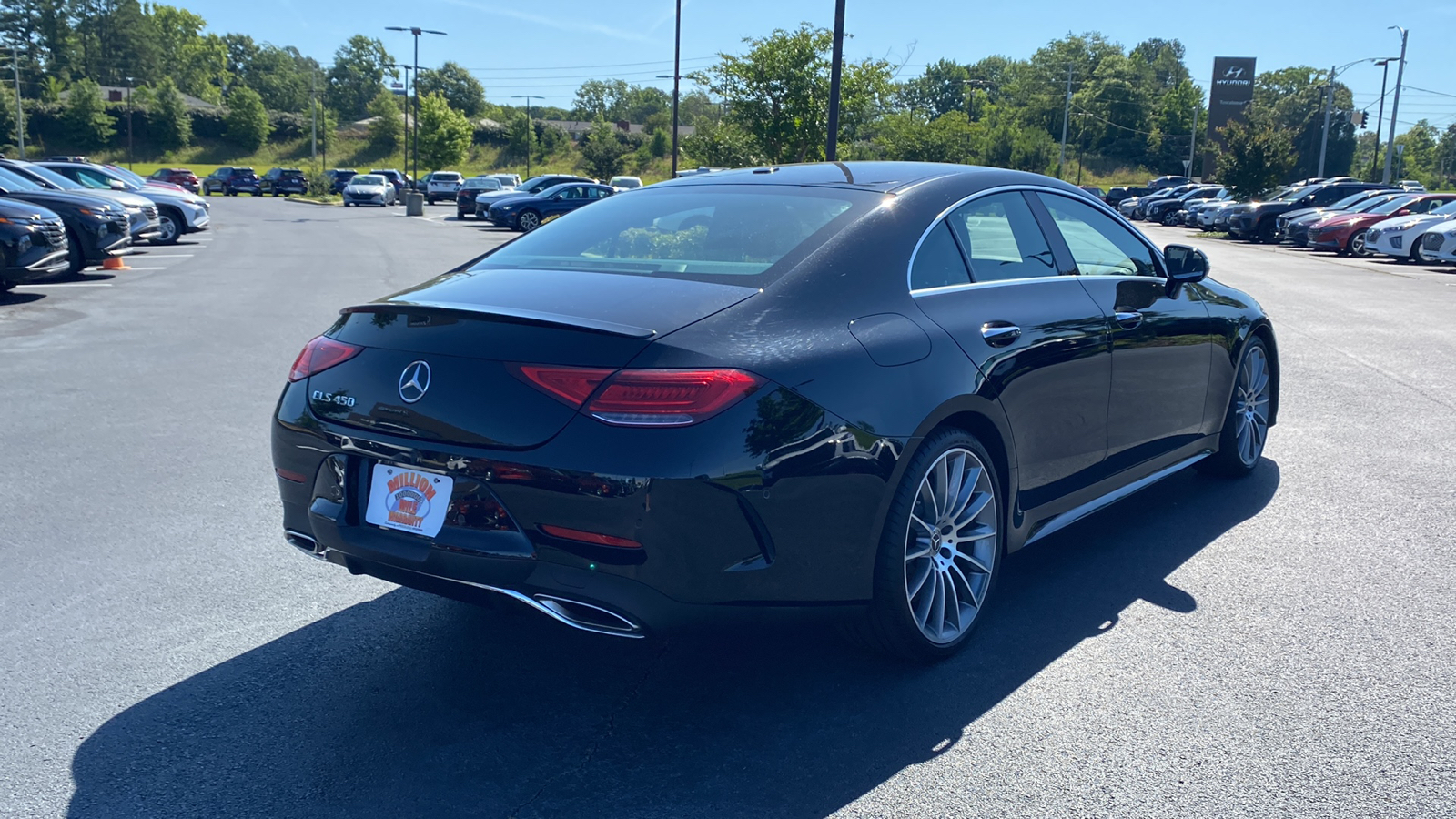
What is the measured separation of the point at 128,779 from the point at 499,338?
146 centimetres

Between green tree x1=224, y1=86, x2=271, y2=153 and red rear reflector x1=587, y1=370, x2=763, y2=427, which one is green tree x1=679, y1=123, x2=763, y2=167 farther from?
green tree x1=224, y1=86, x2=271, y2=153

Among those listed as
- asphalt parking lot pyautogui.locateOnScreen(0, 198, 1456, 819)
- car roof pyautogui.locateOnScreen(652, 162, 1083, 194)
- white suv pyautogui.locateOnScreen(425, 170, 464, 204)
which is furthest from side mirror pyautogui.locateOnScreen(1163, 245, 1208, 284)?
white suv pyautogui.locateOnScreen(425, 170, 464, 204)

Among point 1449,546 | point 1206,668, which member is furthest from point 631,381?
point 1449,546

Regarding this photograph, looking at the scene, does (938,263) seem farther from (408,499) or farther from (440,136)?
(440,136)

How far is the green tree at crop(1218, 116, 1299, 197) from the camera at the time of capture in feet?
138

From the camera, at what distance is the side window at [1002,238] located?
158 inches

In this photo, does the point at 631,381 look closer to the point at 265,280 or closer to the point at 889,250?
the point at 889,250

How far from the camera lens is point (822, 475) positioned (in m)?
3.09

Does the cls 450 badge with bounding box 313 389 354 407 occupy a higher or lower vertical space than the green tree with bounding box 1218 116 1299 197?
lower

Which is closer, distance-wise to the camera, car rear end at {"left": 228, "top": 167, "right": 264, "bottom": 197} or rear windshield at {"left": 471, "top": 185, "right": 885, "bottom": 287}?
rear windshield at {"left": 471, "top": 185, "right": 885, "bottom": 287}

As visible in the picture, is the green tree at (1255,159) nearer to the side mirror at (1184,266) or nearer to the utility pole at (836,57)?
→ the utility pole at (836,57)

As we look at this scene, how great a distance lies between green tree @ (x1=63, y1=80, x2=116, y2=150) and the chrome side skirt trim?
10175 cm

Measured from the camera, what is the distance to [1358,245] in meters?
27.0

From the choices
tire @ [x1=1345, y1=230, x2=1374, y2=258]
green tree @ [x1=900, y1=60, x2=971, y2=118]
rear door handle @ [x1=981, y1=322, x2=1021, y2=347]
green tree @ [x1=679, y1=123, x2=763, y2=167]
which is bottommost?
rear door handle @ [x1=981, y1=322, x2=1021, y2=347]
